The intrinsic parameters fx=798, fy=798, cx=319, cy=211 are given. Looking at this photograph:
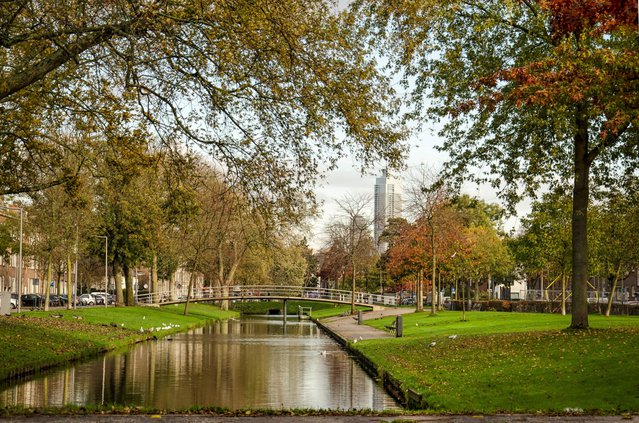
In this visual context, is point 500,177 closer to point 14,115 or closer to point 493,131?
point 493,131

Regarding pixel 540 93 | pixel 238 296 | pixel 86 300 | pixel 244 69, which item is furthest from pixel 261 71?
pixel 86 300

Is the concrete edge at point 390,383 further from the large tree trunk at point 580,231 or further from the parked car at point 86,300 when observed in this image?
the parked car at point 86,300

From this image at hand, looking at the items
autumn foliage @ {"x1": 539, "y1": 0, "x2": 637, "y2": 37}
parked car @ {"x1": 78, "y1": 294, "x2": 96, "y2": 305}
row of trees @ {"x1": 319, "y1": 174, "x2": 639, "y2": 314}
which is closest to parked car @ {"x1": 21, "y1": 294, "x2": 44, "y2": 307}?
parked car @ {"x1": 78, "y1": 294, "x2": 96, "y2": 305}

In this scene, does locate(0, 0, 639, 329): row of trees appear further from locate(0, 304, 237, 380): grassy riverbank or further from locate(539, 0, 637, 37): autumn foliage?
locate(0, 304, 237, 380): grassy riverbank

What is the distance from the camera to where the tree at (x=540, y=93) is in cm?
2058

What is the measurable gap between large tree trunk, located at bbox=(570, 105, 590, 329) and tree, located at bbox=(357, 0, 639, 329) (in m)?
0.03

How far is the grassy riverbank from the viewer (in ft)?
86.3

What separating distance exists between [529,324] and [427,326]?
8.04 m

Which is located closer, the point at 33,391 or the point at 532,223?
the point at 33,391

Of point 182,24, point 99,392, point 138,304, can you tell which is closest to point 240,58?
point 182,24

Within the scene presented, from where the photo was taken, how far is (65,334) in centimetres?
3391

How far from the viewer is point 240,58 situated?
15.4m

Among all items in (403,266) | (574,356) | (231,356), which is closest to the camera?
(574,356)

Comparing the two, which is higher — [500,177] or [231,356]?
[500,177]
